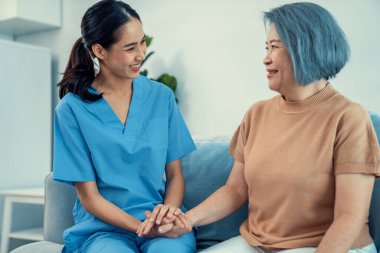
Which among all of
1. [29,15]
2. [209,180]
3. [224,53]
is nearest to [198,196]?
[209,180]

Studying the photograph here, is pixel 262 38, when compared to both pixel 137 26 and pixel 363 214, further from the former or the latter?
pixel 363 214

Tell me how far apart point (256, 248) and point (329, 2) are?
185 cm

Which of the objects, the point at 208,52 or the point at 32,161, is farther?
the point at 32,161

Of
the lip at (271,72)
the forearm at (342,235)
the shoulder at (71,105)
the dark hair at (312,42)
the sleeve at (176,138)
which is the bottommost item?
the forearm at (342,235)

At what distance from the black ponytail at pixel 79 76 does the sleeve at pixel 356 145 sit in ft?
2.31

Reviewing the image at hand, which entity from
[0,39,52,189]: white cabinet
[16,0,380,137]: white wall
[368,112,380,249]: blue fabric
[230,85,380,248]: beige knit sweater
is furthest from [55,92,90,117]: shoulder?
[0,39,52,189]: white cabinet

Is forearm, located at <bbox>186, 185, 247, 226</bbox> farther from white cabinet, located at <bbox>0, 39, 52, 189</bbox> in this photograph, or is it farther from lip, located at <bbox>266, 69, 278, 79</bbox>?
white cabinet, located at <bbox>0, 39, 52, 189</bbox>

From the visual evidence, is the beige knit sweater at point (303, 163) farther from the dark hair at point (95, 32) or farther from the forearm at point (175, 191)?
the dark hair at point (95, 32)

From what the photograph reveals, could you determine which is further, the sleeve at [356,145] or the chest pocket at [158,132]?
the chest pocket at [158,132]

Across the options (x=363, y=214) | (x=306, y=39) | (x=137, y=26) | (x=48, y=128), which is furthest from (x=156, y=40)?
(x=363, y=214)

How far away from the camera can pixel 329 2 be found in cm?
274

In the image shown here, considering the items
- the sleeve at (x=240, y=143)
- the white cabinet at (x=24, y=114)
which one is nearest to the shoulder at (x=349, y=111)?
the sleeve at (x=240, y=143)

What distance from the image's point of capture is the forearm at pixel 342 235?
109 centimetres

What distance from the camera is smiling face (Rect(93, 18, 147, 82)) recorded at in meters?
1.43
